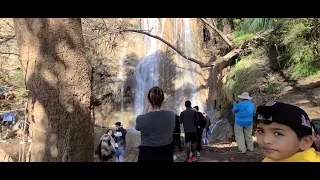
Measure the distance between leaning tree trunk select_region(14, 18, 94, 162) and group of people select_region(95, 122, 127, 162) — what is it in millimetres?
3499

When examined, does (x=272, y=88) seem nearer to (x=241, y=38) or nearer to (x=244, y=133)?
(x=241, y=38)

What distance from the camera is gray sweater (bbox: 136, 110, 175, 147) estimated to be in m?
3.25

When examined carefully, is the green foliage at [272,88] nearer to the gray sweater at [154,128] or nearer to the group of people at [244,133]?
the group of people at [244,133]

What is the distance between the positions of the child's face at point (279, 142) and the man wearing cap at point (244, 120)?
567 cm

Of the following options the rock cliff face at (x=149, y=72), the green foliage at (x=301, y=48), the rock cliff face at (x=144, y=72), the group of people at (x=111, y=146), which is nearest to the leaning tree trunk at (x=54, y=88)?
the group of people at (x=111, y=146)

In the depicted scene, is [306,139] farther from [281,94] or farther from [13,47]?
[13,47]

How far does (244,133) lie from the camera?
775cm

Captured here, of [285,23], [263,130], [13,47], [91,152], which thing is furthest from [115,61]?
[263,130]

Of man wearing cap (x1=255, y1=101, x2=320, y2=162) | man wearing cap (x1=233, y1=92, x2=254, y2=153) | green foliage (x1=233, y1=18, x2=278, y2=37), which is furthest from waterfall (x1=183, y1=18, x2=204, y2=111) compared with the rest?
man wearing cap (x1=255, y1=101, x2=320, y2=162)

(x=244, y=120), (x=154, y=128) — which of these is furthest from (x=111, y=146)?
(x=154, y=128)

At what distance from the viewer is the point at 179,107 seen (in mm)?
18344

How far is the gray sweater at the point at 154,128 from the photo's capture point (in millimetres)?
3246
